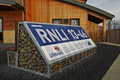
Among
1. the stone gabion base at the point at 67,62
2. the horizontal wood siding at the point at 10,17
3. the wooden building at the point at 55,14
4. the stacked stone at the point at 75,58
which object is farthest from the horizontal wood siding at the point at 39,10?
the stacked stone at the point at 75,58

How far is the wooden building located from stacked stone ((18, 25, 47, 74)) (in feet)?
34.4

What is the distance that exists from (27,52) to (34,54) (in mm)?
356

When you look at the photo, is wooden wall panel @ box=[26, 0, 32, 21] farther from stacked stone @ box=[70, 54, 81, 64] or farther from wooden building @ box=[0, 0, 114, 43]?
stacked stone @ box=[70, 54, 81, 64]

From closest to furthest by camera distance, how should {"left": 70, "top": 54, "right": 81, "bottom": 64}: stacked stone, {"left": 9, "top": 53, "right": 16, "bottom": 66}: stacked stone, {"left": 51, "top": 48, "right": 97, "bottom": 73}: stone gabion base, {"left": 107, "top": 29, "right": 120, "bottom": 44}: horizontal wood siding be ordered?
{"left": 51, "top": 48, "right": 97, "bottom": 73}: stone gabion base, {"left": 9, "top": 53, "right": 16, "bottom": 66}: stacked stone, {"left": 70, "top": 54, "right": 81, "bottom": 64}: stacked stone, {"left": 107, "top": 29, "right": 120, "bottom": 44}: horizontal wood siding

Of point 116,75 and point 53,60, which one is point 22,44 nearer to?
point 53,60

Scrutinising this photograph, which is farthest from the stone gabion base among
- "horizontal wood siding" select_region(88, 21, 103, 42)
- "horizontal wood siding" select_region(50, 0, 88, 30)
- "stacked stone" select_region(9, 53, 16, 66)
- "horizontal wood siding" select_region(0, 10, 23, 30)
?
"horizontal wood siding" select_region(88, 21, 103, 42)

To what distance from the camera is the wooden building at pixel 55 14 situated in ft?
45.2

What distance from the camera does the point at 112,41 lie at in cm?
1458

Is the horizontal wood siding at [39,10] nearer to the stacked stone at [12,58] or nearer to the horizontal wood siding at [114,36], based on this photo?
the horizontal wood siding at [114,36]

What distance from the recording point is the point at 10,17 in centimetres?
1376

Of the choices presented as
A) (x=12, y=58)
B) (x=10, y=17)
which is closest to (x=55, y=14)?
(x=10, y=17)

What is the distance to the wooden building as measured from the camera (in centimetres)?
1377

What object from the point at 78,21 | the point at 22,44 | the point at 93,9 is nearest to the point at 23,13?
the point at 78,21

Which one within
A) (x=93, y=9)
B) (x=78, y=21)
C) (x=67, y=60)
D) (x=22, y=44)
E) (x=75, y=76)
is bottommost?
(x=75, y=76)
